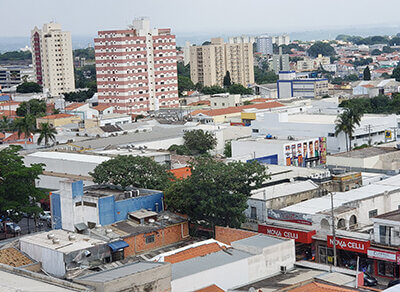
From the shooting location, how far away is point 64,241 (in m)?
26.1

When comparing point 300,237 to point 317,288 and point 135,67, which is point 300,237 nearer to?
point 317,288

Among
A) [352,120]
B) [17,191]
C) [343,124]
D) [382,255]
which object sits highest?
[352,120]

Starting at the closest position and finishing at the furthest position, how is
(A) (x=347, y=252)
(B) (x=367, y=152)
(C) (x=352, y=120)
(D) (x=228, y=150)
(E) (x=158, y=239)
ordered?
(A) (x=347, y=252), (E) (x=158, y=239), (B) (x=367, y=152), (C) (x=352, y=120), (D) (x=228, y=150)

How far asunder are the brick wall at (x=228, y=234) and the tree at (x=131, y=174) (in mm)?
5581

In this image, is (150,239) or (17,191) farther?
(17,191)

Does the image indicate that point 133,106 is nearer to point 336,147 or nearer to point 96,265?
point 336,147

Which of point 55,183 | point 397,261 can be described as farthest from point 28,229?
point 397,261

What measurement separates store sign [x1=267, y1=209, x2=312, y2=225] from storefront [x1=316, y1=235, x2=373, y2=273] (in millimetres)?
1055

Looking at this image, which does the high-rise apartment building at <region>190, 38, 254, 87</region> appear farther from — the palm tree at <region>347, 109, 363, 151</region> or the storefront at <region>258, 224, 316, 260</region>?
the storefront at <region>258, 224, 316, 260</region>

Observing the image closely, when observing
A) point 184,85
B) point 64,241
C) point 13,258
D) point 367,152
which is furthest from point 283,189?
point 184,85

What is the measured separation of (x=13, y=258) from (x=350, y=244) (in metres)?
12.1

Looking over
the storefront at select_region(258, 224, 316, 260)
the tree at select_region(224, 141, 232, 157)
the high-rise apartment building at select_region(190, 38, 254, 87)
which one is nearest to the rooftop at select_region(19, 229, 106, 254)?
the storefront at select_region(258, 224, 316, 260)

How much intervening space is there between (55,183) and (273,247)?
22.6 meters

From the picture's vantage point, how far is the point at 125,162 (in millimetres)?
33750
